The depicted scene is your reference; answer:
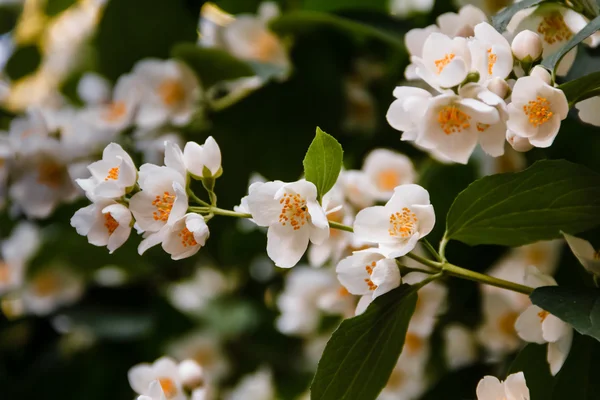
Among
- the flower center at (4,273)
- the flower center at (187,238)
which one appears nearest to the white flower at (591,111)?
the flower center at (187,238)

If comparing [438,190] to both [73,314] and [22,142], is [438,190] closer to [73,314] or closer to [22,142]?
[22,142]

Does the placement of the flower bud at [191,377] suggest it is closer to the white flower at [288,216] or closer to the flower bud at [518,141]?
the white flower at [288,216]

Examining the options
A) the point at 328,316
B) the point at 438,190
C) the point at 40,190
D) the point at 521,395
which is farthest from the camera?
the point at 328,316

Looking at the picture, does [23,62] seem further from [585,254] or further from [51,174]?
[585,254]

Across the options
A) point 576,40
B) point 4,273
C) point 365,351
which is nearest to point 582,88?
point 576,40

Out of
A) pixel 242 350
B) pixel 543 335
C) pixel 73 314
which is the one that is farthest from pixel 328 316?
pixel 543 335

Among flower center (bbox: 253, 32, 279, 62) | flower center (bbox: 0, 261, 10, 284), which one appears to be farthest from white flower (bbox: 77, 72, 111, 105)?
flower center (bbox: 0, 261, 10, 284)
